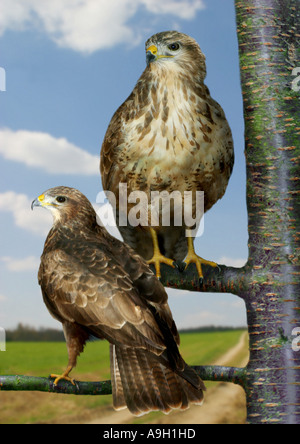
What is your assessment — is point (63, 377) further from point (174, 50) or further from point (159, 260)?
point (174, 50)

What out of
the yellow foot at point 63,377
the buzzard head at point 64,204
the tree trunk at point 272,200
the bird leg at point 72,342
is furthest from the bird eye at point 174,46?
the yellow foot at point 63,377

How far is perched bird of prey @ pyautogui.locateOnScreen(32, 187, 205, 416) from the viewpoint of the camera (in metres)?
2.80

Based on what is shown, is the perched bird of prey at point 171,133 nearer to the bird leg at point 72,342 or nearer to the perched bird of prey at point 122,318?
the perched bird of prey at point 122,318

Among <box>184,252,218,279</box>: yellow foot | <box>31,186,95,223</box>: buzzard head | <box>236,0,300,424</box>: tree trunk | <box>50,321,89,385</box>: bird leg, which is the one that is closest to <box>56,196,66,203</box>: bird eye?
<box>31,186,95,223</box>: buzzard head

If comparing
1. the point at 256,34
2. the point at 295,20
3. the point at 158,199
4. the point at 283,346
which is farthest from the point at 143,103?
the point at 283,346

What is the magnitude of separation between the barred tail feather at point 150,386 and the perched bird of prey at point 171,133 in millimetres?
1031

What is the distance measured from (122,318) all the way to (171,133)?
132cm

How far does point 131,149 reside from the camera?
3709 millimetres

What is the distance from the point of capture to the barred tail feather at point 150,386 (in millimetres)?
2793

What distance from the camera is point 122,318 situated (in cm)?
280

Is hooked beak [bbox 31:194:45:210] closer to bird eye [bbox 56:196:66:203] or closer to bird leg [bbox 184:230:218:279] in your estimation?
bird eye [bbox 56:196:66:203]
